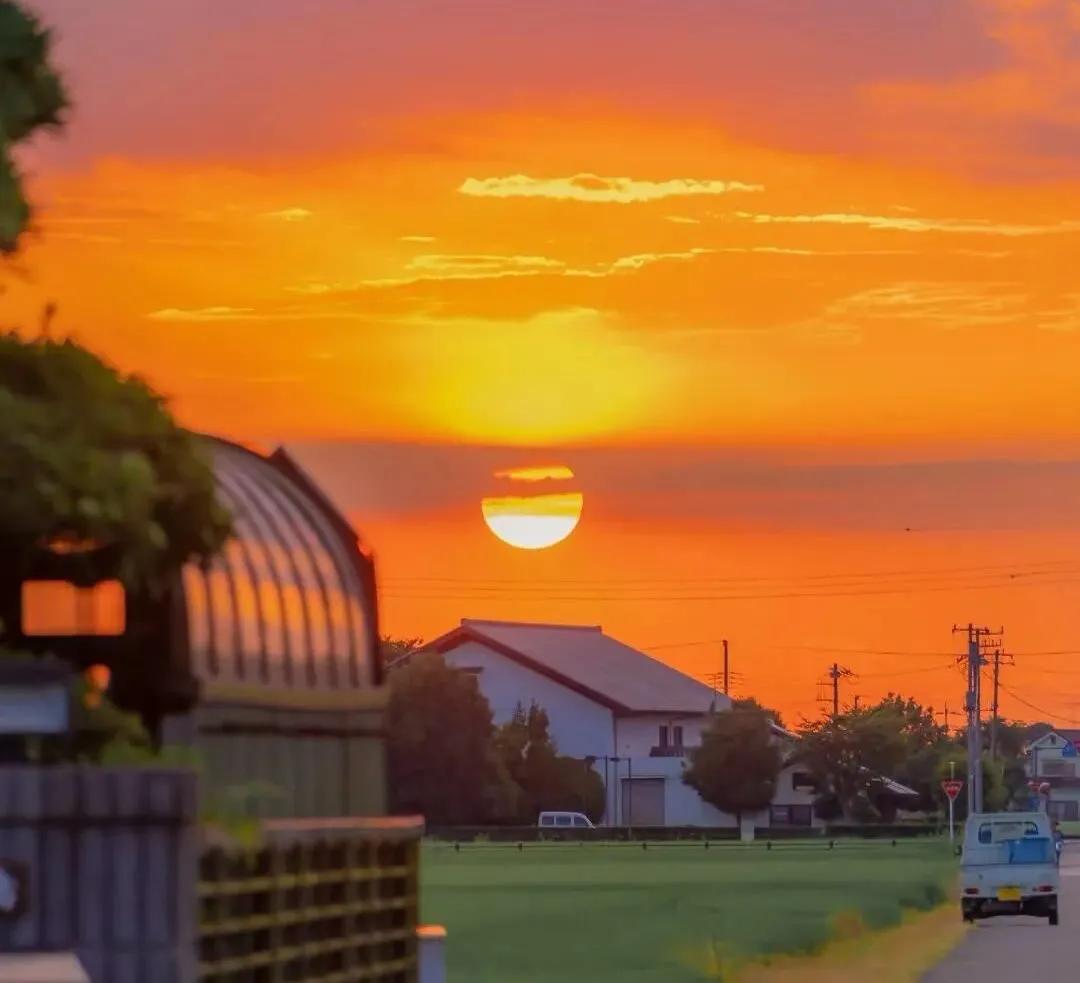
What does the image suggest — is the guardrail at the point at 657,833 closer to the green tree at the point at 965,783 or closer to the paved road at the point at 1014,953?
the green tree at the point at 965,783

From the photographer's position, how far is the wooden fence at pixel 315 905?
14703 millimetres

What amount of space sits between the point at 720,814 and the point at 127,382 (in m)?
125

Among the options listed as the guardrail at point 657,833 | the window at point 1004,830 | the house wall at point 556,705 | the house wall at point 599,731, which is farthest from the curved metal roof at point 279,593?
the house wall at point 556,705

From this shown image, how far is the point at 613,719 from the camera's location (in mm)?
141500

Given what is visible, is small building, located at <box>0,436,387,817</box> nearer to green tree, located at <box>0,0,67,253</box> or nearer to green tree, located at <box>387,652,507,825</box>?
green tree, located at <box>0,0,67,253</box>

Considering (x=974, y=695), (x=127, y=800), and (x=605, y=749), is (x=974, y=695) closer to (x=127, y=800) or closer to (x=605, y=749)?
(x=605, y=749)

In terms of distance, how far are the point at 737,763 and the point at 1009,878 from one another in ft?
287

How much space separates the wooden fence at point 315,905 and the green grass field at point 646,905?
10.7 m

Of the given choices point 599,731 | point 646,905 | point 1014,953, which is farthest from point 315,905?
point 599,731

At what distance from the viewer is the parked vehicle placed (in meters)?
45.4

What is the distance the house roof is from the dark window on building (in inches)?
246

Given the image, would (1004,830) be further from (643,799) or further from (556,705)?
(556,705)

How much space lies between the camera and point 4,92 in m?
14.1

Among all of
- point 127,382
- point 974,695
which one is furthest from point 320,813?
point 974,695
